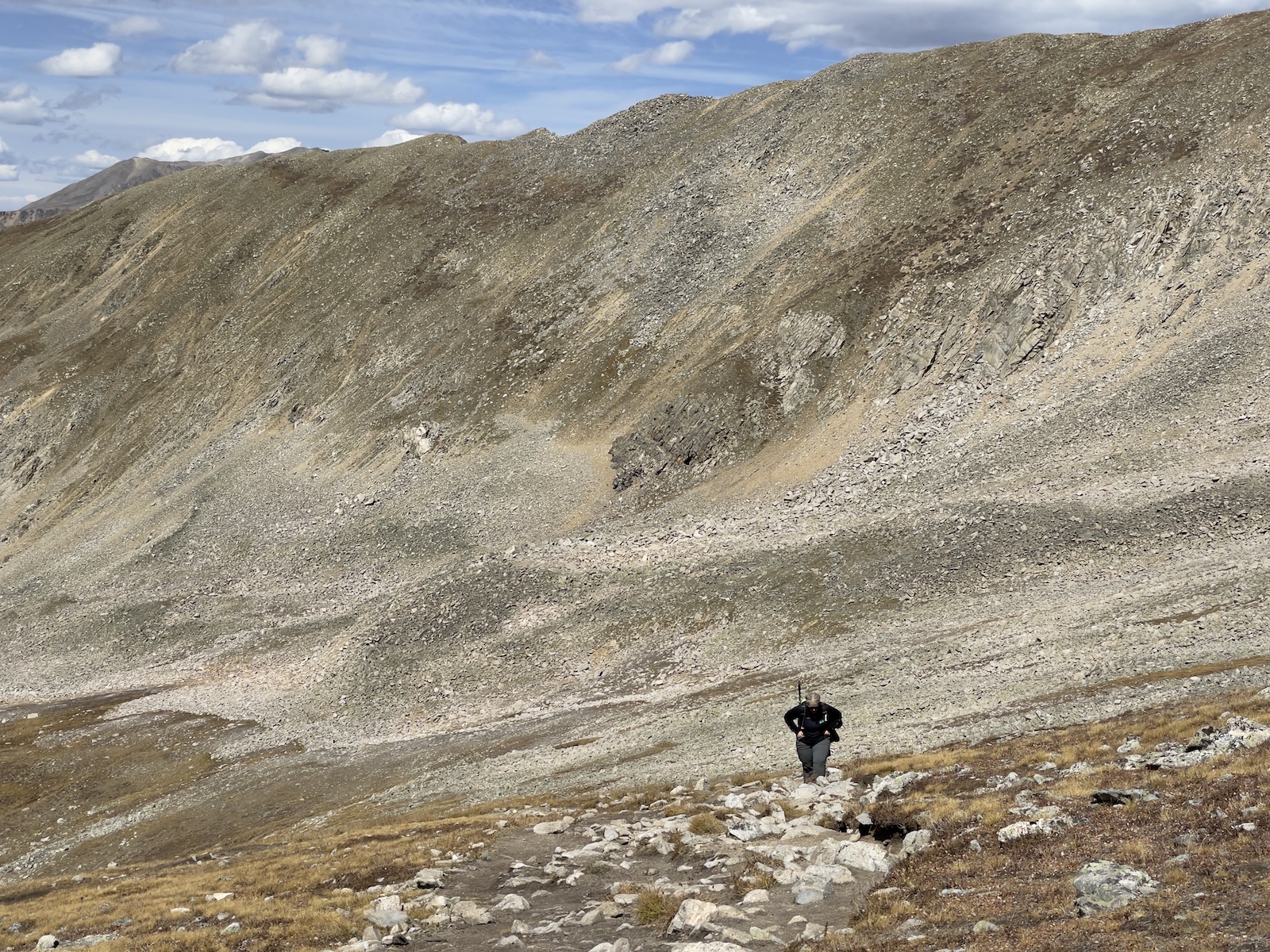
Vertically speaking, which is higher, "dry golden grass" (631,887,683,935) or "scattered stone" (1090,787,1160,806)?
"scattered stone" (1090,787,1160,806)

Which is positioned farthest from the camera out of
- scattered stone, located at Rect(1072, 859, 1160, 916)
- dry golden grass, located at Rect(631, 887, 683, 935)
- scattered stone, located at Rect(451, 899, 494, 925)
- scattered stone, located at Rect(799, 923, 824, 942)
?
scattered stone, located at Rect(451, 899, 494, 925)

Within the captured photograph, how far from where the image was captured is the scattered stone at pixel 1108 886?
14.2 metres

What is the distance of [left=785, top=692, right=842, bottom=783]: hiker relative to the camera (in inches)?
1022

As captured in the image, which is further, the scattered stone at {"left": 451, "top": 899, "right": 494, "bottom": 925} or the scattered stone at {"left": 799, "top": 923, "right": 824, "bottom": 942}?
the scattered stone at {"left": 451, "top": 899, "right": 494, "bottom": 925}

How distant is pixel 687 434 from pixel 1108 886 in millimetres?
64123

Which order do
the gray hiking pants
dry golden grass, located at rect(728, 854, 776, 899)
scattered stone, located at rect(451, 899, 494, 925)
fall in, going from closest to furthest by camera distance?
dry golden grass, located at rect(728, 854, 776, 899), scattered stone, located at rect(451, 899, 494, 925), the gray hiking pants

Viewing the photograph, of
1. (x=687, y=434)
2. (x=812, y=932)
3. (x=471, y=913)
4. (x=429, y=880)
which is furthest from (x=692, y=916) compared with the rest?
(x=687, y=434)

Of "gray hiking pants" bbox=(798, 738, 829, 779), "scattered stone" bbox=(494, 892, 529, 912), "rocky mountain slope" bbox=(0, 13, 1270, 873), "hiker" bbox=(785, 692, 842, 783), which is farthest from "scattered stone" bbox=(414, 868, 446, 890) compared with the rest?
"rocky mountain slope" bbox=(0, 13, 1270, 873)

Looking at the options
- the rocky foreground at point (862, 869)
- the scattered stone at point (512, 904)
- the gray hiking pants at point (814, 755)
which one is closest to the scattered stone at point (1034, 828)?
the rocky foreground at point (862, 869)

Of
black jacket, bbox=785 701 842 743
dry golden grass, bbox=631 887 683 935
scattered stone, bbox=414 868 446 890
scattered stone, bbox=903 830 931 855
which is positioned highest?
black jacket, bbox=785 701 842 743

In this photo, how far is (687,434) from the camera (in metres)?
77.9

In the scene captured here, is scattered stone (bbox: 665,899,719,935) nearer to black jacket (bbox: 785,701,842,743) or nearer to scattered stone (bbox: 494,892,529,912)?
scattered stone (bbox: 494,892,529,912)

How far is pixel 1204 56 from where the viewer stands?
3145 inches

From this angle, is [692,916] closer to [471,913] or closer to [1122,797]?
[471,913]
